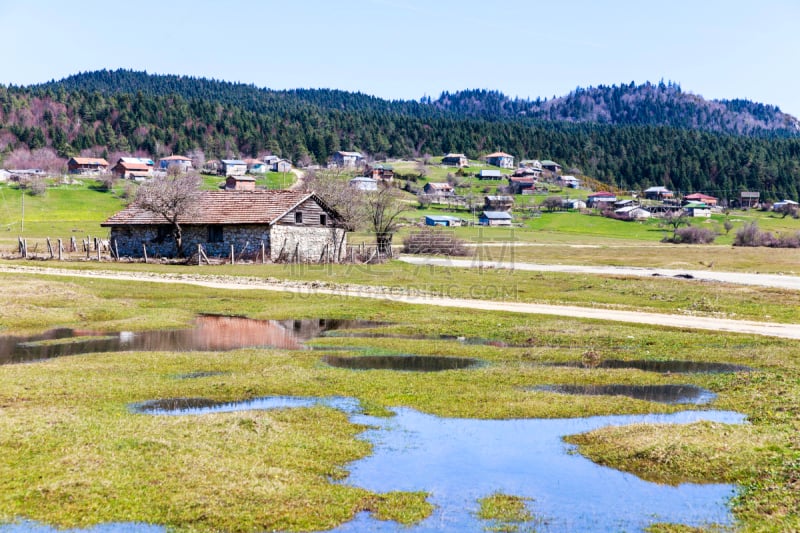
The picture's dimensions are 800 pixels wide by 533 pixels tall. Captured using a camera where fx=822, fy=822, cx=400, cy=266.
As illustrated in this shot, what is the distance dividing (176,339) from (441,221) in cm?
13519

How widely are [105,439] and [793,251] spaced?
10901cm

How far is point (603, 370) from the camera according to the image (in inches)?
985

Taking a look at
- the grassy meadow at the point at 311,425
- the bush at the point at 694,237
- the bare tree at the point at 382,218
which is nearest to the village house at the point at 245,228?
the bare tree at the point at 382,218

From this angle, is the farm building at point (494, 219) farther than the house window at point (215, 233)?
Yes

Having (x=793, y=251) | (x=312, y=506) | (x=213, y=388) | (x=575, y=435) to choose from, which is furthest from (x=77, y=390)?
(x=793, y=251)

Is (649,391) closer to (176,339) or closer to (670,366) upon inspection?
(670,366)

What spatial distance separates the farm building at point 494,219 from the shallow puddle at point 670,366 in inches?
5896

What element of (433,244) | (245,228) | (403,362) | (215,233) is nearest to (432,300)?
(403,362)

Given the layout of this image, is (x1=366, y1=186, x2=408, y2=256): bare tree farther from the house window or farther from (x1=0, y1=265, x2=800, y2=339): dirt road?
(x1=0, y1=265, x2=800, y2=339): dirt road

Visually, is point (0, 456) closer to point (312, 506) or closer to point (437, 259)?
point (312, 506)

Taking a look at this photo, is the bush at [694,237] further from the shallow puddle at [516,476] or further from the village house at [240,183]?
the shallow puddle at [516,476]

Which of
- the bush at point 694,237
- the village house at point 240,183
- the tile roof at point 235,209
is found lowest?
the bush at point 694,237

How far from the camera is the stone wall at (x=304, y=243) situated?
68.9 m

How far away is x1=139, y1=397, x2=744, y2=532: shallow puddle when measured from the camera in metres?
12.8
